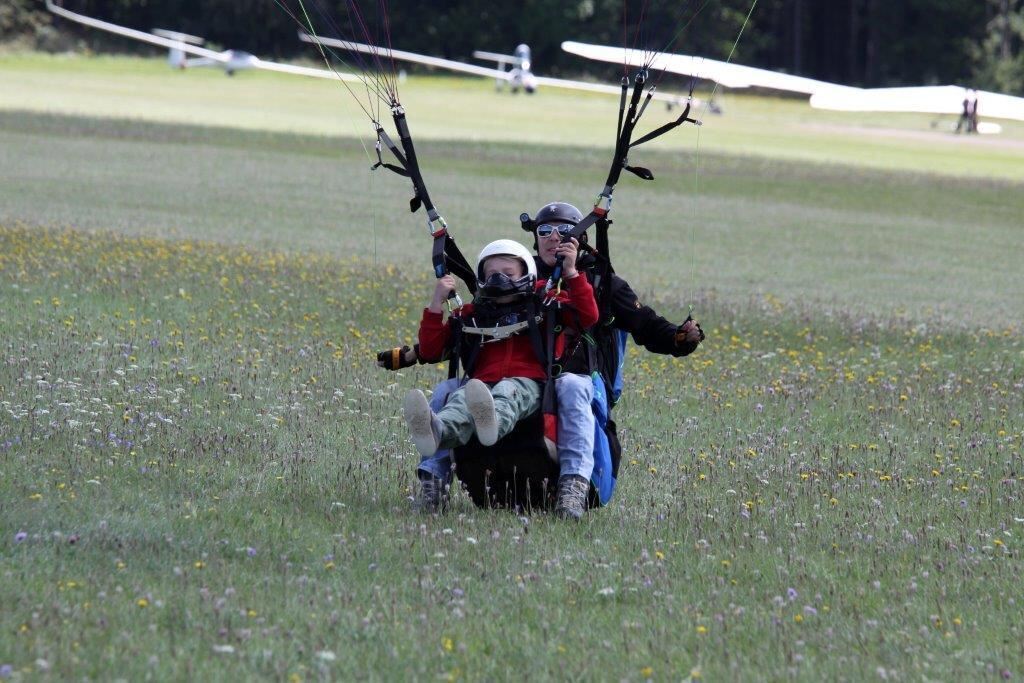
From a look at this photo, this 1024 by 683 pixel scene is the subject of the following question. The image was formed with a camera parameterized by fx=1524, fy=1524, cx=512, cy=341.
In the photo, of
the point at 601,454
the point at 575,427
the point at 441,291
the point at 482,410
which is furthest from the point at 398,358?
the point at 601,454

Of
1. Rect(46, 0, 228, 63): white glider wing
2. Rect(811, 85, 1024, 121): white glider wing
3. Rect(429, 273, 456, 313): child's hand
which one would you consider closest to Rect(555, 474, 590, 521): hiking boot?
Rect(429, 273, 456, 313): child's hand

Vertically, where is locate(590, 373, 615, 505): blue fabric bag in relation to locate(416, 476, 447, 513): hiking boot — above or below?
above

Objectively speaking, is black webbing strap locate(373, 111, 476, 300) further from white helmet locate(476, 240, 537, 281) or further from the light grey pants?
the light grey pants

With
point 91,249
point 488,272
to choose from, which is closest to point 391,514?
point 488,272

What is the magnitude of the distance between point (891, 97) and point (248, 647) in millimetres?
11274

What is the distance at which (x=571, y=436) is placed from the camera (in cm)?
802

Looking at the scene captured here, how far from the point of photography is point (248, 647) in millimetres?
5535

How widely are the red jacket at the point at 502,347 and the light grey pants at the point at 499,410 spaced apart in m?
0.12

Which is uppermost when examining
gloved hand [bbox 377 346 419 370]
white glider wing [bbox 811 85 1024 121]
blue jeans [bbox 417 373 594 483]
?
white glider wing [bbox 811 85 1024 121]

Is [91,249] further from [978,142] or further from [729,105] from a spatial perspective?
[729,105]

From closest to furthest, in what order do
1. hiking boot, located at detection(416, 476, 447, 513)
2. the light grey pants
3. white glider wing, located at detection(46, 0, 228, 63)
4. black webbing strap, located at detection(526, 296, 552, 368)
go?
the light grey pants, hiking boot, located at detection(416, 476, 447, 513), black webbing strap, located at detection(526, 296, 552, 368), white glider wing, located at detection(46, 0, 228, 63)

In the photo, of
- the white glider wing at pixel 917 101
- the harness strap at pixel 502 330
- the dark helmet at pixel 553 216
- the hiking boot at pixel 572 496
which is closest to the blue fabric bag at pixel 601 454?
the hiking boot at pixel 572 496

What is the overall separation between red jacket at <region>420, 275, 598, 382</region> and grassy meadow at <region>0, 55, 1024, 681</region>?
2.59 feet

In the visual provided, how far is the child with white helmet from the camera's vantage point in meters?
7.88
